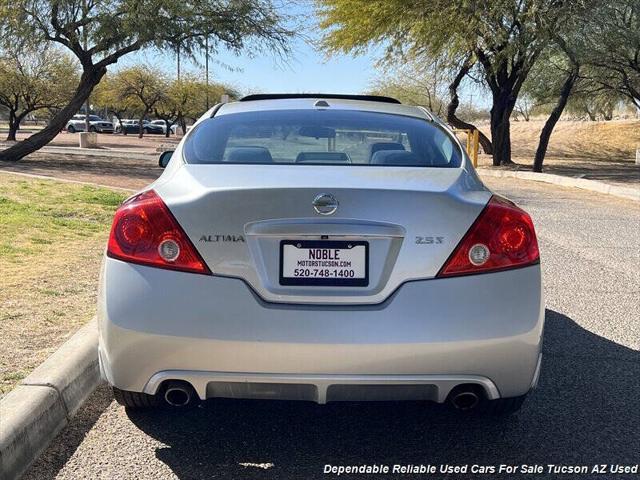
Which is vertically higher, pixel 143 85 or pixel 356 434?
pixel 143 85

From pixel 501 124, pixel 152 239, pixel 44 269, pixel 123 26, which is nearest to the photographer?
pixel 152 239

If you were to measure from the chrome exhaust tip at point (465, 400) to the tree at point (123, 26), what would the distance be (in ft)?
56.6

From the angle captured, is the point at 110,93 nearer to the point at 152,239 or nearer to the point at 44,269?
the point at 44,269

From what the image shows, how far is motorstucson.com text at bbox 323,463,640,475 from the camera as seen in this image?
2.99 m

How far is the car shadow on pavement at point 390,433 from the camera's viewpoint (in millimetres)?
3078

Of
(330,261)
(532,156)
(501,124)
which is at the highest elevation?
(501,124)

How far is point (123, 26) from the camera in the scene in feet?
59.5

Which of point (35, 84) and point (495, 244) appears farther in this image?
point (35, 84)

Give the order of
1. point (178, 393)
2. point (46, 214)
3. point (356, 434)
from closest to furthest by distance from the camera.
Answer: point (178, 393), point (356, 434), point (46, 214)

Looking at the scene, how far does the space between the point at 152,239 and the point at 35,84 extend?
121 feet

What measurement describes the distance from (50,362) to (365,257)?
6.48 feet

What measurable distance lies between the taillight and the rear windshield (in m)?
0.63

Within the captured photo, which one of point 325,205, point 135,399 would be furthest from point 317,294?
point 135,399

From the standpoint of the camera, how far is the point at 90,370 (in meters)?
3.81
